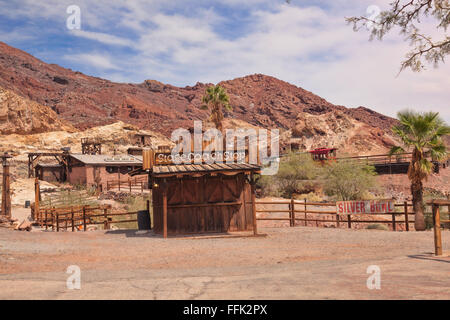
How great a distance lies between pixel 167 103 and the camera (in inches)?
6265

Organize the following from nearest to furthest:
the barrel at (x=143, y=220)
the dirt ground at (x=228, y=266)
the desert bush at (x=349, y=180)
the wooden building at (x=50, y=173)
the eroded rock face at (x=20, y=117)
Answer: the dirt ground at (x=228, y=266) < the barrel at (x=143, y=220) < the desert bush at (x=349, y=180) < the wooden building at (x=50, y=173) < the eroded rock face at (x=20, y=117)

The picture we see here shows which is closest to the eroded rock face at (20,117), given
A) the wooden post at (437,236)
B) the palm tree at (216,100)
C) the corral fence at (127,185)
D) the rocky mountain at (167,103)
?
the rocky mountain at (167,103)

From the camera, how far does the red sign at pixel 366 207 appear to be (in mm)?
16812

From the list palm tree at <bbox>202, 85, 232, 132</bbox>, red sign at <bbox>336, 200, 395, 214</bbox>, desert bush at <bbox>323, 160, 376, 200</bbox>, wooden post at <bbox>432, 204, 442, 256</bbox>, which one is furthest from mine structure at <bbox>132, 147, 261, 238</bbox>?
palm tree at <bbox>202, 85, 232, 132</bbox>

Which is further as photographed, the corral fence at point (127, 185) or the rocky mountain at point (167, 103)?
the rocky mountain at point (167, 103)

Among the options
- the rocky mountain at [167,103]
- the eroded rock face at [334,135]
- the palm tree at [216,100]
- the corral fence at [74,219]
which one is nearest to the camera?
the corral fence at [74,219]

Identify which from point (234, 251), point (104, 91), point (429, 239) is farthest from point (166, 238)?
point (104, 91)

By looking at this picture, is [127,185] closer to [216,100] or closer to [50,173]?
[50,173]

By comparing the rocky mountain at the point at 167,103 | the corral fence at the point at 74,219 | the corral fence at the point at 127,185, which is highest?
the rocky mountain at the point at 167,103

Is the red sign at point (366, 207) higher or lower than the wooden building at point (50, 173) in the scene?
lower

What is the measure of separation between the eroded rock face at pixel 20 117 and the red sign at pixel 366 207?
6406cm

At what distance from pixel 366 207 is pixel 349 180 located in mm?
13074

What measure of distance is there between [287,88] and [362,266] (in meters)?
169

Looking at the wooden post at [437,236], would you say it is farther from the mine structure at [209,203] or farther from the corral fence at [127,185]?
the corral fence at [127,185]
